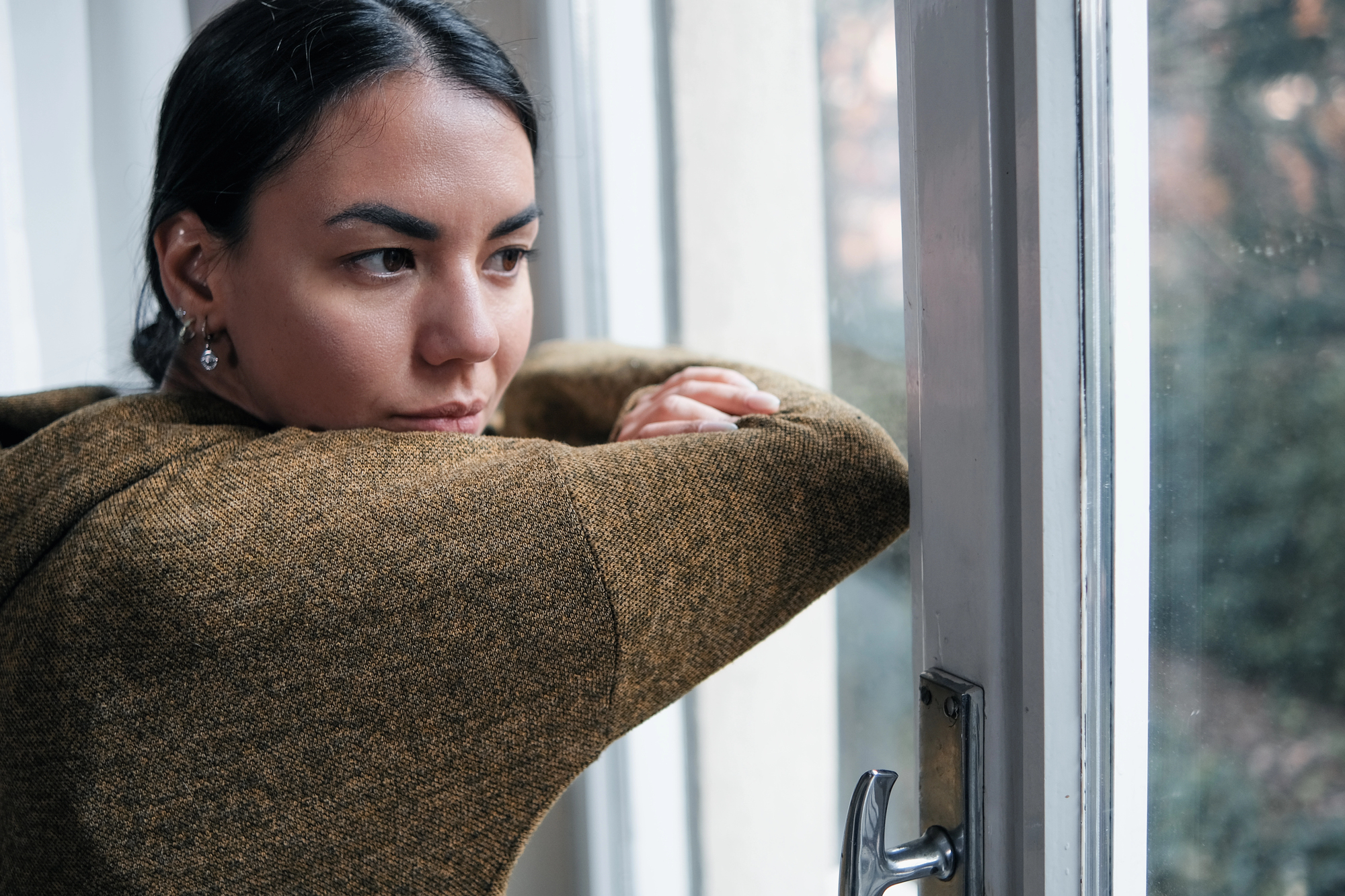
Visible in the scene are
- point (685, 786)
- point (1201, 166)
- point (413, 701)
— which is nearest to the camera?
point (1201, 166)

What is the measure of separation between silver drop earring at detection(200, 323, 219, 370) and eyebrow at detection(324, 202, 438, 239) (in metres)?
0.14

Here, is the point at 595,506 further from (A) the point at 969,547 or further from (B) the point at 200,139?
(B) the point at 200,139

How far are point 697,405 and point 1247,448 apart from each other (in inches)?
14.4

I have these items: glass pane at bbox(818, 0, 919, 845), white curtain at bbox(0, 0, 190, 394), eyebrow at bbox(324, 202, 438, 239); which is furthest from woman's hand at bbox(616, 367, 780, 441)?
white curtain at bbox(0, 0, 190, 394)

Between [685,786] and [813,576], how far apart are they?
30.6 inches

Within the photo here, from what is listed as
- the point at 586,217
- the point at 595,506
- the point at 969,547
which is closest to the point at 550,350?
the point at 586,217

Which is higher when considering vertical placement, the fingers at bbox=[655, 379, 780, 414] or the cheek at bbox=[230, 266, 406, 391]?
the cheek at bbox=[230, 266, 406, 391]

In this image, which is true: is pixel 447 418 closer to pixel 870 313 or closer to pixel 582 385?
pixel 582 385

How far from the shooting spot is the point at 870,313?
112 cm

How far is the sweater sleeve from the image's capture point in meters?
0.55

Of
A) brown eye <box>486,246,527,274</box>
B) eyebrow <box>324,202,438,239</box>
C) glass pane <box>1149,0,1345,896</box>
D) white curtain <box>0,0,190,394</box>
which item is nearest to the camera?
glass pane <box>1149,0,1345,896</box>

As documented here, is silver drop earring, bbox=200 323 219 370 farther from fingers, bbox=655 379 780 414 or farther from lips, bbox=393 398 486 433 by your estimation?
fingers, bbox=655 379 780 414

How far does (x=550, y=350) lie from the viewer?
104 cm

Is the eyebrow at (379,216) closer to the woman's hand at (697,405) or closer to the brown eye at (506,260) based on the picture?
the brown eye at (506,260)
